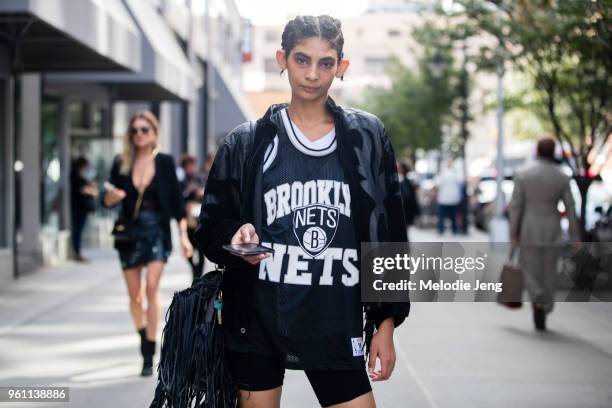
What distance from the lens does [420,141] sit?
136 feet

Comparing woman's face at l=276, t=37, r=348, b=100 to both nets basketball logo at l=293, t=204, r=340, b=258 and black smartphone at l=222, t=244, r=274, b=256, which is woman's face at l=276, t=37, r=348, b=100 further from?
black smartphone at l=222, t=244, r=274, b=256

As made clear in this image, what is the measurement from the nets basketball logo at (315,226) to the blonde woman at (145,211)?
14.2ft

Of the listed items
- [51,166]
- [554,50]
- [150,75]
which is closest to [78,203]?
[51,166]

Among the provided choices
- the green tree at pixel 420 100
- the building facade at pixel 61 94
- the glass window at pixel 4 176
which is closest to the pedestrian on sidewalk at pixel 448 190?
the green tree at pixel 420 100

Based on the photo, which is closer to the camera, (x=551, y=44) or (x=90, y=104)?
(x=551, y=44)

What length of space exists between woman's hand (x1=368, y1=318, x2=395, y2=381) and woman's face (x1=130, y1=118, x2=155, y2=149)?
4.67 metres

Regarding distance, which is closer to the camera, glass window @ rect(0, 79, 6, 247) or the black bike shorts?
the black bike shorts

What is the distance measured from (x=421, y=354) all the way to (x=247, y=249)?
18.8ft

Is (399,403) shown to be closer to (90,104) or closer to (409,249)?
(409,249)

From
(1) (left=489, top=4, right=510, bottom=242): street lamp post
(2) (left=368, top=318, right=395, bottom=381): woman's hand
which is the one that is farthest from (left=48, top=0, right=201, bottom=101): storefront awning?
(2) (left=368, top=318, right=395, bottom=381): woman's hand

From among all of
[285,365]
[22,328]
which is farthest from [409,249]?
[22,328]

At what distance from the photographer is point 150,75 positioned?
16.6 metres

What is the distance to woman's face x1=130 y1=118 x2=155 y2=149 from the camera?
24.8 ft

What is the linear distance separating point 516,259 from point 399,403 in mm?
4125
